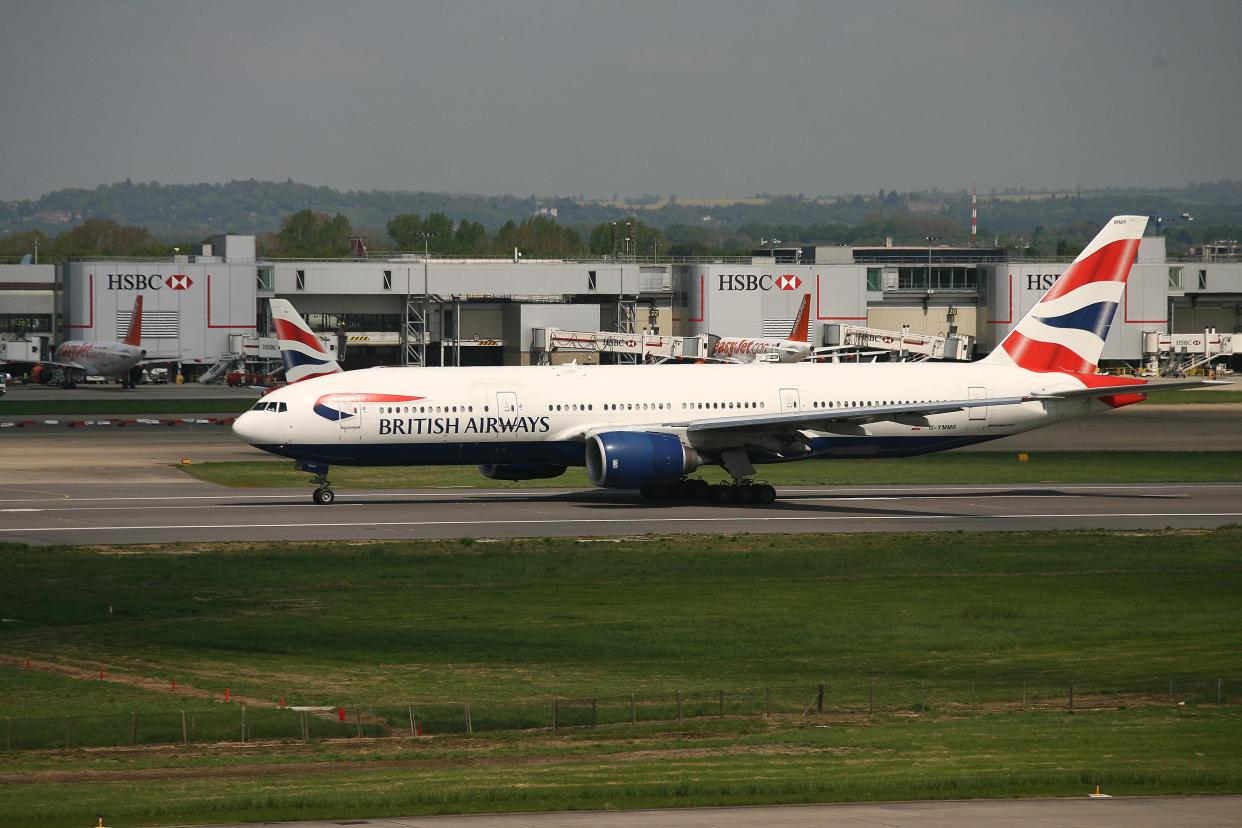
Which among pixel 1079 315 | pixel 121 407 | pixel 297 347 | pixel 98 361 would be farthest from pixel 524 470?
pixel 98 361

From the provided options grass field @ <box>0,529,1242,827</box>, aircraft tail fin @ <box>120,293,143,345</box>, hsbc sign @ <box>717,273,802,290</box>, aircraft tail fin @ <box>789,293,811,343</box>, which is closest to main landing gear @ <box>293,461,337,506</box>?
grass field @ <box>0,529,1242,827</box>

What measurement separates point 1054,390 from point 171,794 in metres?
42.7

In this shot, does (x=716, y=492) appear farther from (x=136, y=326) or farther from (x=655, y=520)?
(x=136, y=326)

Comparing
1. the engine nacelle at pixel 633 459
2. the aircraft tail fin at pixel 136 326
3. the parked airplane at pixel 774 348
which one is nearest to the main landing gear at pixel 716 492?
the engine nacelle at pixel 633 459

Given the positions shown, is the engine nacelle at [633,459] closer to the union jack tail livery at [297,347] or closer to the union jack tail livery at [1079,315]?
the union jack tail livery at [1079,315]

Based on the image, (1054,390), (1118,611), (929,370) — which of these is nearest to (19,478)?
(929,370)

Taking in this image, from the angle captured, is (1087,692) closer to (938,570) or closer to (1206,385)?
(938,570)

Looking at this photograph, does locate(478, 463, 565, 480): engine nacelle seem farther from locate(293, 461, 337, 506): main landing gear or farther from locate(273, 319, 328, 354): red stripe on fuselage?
locate(273, 319, 328, 354): red stripe on fuselage

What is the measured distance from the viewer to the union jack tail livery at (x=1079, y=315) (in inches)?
2287

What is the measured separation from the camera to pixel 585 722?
84.0 feet

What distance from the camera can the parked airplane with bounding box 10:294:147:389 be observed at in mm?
127750

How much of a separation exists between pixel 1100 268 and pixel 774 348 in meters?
63.8

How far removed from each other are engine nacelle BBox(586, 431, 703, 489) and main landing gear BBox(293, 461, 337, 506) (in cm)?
896

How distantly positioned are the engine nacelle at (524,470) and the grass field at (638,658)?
9.77 meters
